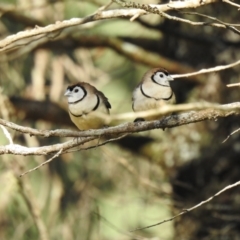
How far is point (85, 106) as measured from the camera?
4.02m

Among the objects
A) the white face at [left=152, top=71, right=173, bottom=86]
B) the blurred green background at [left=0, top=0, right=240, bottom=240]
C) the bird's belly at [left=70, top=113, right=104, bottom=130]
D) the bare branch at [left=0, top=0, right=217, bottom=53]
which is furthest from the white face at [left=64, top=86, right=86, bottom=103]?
the blurred green background at [left=0, top=0, right=240, bottom=240]

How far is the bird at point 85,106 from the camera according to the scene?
13.0 feet

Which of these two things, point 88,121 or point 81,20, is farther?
point 88,121

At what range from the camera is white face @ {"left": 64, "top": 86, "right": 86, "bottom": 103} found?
405cm

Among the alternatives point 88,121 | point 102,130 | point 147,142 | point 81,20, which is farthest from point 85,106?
point 147,142

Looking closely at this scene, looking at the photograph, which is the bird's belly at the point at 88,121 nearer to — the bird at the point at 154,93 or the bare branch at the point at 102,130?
the bird at the point at 154,93

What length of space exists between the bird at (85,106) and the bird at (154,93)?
20cm

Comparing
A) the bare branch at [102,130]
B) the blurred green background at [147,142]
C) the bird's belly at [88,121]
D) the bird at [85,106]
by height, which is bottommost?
the bare branch at [102,130]

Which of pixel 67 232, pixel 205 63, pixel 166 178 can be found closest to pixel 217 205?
pixel 166 178

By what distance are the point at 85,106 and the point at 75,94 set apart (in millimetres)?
120

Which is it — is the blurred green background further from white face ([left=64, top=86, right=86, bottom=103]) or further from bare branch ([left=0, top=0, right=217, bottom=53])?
bare branch ([left=0, top=0, right=217, bottom=53])

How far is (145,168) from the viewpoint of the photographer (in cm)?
778

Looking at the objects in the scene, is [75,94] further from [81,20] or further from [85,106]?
[81,20]

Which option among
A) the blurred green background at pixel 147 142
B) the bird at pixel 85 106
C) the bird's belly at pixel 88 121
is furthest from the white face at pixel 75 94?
the blurred green background at pixel 147 142
